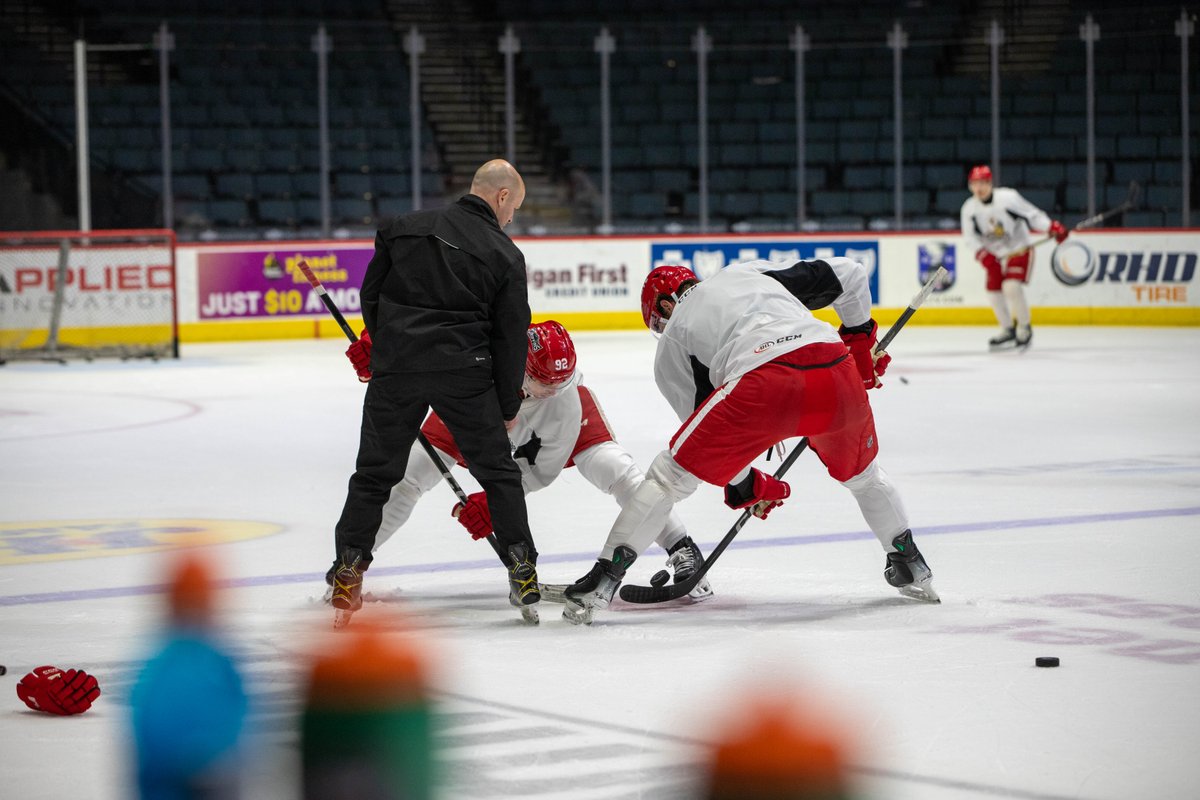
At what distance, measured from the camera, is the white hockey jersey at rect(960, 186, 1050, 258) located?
1390 centimetres

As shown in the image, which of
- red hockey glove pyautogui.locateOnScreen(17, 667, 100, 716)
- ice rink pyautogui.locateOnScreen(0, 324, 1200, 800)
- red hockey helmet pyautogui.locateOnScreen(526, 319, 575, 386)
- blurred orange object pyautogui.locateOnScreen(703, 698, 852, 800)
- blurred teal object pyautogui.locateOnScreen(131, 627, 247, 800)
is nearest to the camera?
blurred orange object pyautogui.locateOnScreen(703, 698, 852, 800)

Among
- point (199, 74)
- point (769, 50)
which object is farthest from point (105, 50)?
point (769, 50)

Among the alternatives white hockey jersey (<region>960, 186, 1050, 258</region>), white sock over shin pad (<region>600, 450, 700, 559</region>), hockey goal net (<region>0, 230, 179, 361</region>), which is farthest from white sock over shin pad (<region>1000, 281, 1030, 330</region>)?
white sock over shin pad (<region>600, 450, 700, 559</region>)

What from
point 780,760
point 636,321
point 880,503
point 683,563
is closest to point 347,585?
point 683,563

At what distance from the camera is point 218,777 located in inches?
44.3

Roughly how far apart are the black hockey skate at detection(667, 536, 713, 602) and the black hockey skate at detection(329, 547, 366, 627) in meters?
0.88

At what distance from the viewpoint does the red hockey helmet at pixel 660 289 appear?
14.5ft

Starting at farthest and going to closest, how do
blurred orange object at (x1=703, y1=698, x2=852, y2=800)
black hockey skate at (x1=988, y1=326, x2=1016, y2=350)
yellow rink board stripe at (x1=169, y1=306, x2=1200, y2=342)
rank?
yellow rink board stripe at (x1=169, y1=306, x2=1200, y2=342)
black hockey skate at (x1=988, y1=326, x2=1016, y2=350)
blurred orange object at (x1=703, y1=698, x2=852, y2=800)

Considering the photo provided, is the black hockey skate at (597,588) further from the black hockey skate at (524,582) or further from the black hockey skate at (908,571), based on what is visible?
the black hockey skate at (908,571)

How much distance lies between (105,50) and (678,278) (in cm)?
1223

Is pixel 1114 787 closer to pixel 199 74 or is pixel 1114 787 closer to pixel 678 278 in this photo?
pixel 678 278

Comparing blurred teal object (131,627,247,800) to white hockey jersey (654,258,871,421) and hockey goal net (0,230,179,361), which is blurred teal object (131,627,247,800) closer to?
white hockey jersey (654,258,871,421)

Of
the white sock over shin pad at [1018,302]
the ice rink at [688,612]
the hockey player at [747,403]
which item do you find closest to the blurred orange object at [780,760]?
the ice rink at [688,612]

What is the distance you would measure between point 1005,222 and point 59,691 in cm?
1162
